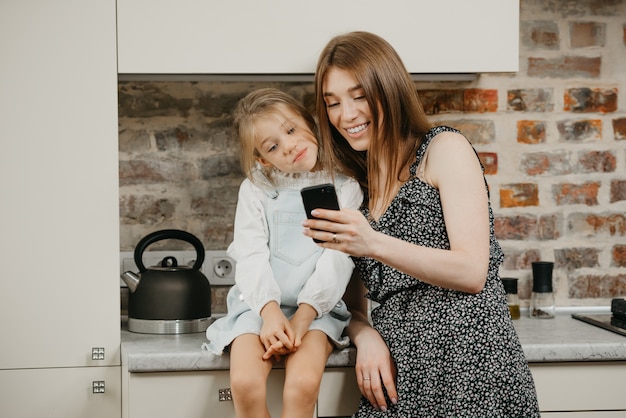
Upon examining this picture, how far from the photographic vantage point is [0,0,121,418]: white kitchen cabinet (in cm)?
183

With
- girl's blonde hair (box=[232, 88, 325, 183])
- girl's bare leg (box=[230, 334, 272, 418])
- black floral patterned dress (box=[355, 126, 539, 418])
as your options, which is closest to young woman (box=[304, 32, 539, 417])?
black floral patterned dress (box=[355, 126, 539, 418])

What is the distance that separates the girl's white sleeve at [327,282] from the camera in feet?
5.68

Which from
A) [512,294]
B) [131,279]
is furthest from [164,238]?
[512,294]

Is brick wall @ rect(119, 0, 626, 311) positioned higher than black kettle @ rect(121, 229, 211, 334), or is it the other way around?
brick wall @ rect(119, 0, 626, 311)

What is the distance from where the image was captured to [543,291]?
2.29m

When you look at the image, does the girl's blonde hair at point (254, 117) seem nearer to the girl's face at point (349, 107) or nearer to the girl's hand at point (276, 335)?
the girl's face at point (349, 107)

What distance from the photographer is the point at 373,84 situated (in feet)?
5.43

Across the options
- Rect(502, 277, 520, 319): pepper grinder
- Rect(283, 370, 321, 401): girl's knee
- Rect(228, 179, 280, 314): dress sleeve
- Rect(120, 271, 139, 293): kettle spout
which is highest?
Rect(228, 179, 280, 314): dress sleeve

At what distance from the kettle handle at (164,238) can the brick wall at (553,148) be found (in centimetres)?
22

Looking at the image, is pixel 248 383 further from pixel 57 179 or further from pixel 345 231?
pixel 57 179

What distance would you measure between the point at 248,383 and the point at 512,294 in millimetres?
1009

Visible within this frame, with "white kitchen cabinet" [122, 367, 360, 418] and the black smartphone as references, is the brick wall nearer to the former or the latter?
"white kitchen cabinet" [122, 367, 360, 418]

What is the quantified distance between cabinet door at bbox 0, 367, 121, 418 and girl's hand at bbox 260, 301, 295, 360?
1.49 ft

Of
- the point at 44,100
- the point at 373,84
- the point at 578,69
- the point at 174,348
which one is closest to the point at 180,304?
the point at 174,348
